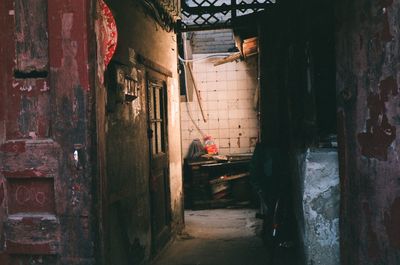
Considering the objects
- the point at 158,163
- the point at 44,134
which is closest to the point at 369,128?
the point at 44,134

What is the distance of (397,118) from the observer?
219cm

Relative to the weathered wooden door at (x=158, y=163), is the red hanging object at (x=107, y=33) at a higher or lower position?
higher

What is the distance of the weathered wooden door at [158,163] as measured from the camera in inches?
233

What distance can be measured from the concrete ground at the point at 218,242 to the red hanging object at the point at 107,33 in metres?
3.84

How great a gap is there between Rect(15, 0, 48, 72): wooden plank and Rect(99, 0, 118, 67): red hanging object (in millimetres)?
342

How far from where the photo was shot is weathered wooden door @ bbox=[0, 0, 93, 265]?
256cm

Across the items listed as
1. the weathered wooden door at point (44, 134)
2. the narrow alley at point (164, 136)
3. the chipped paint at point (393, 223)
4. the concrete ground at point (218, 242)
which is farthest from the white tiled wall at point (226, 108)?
the chipped paint at point (393, 223)

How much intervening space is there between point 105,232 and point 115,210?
5.89 ft

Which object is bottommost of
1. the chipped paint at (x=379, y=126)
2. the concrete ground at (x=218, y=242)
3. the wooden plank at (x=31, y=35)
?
the concrete ground at (x=218, y=242)

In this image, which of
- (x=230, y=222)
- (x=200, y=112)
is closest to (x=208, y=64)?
(x=200, y=112)

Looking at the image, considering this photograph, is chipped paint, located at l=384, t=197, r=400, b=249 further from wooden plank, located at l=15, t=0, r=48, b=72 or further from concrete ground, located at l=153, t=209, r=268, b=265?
concrete ground, located at l=153, t=209, r=268, b=265

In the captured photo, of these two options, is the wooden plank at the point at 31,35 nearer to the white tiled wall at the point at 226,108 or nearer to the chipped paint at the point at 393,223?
the chipped paint at the point at 393,223

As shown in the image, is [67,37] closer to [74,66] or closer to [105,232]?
[74,66]

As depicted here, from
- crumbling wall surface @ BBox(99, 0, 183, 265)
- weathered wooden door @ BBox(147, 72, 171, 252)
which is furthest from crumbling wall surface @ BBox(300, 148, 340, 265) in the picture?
weathered wooden door @ BBox(147, 72, 171, 252)
